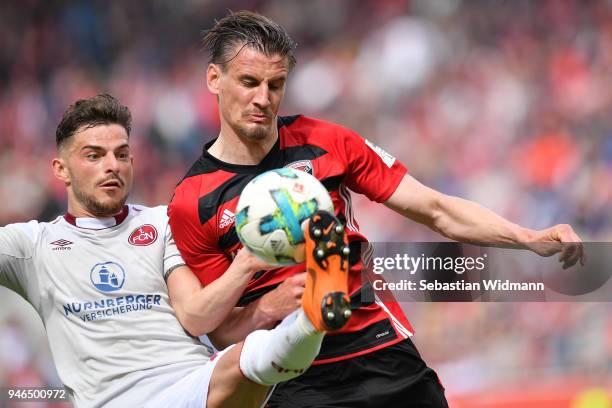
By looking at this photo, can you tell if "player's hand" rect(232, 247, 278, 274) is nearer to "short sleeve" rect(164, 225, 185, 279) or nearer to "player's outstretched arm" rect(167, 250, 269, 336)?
"player's outstretched arm" rect(167, 250, 269, 336)

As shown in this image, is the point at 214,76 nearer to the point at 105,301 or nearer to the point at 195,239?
the point at 195,239

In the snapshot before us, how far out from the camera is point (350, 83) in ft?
16.6

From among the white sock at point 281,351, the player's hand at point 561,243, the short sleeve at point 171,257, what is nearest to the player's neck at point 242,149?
the short sleeve at point 171,257

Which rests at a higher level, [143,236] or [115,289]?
[143,236]

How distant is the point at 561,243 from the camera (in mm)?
2623

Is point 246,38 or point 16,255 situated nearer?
point 246,38

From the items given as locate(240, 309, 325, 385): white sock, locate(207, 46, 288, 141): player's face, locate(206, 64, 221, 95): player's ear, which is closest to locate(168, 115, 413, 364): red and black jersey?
locate(207, 46, 288, 141): player's face

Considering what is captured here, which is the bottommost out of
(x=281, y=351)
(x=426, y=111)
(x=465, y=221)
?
(x=281, y=351)

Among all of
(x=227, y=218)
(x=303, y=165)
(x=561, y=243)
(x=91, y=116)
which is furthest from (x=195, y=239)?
(x=561, y=243)

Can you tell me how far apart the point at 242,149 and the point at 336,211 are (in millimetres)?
385

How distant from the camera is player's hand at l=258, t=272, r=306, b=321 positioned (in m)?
2.60

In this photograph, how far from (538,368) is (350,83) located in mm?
1966

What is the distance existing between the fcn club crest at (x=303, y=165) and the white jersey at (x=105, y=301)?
525mm

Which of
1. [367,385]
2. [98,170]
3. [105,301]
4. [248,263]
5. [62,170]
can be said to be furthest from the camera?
[62,170]
